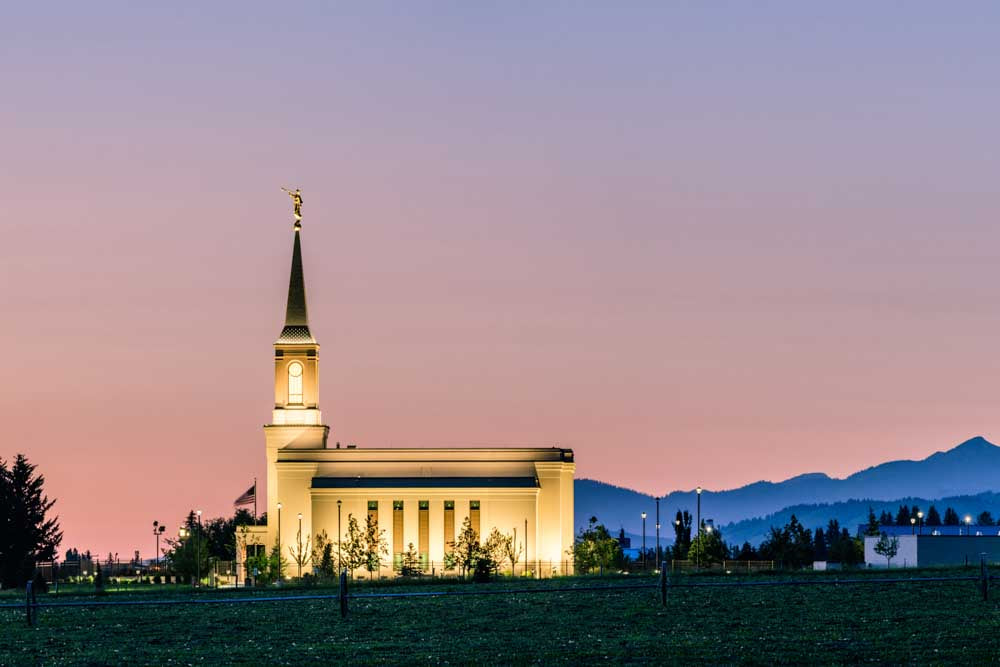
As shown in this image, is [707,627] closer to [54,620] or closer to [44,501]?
[54,620]

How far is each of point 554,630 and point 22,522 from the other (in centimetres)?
8206

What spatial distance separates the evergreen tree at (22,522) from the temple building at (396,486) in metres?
30.7

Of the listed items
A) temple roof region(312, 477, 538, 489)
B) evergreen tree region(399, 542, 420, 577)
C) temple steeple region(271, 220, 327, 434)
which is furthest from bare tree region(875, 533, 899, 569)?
temple steeple region(271, 220, 327, 434)

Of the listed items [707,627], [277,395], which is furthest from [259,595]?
[277,395]

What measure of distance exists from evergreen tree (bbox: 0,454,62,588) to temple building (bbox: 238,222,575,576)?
1210 inches

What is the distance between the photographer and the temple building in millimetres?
147250

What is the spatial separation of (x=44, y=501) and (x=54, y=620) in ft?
233

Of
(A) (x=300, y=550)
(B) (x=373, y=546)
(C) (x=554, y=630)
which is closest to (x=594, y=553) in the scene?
(B) (x=373, y=546)

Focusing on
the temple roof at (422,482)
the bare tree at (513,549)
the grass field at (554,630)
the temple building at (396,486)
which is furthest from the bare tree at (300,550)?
the grass field at (554,630)

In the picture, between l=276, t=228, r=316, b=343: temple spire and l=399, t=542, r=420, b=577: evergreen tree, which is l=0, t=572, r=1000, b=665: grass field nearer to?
l=399, t=542, r=420, b=577: evergreen tree

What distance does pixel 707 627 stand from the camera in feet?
135

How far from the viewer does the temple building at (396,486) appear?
14725 cm

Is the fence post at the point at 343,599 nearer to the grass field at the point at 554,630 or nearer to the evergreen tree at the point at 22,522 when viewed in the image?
the grass field at the point at 554,630

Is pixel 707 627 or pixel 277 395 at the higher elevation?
pixel 277 395
